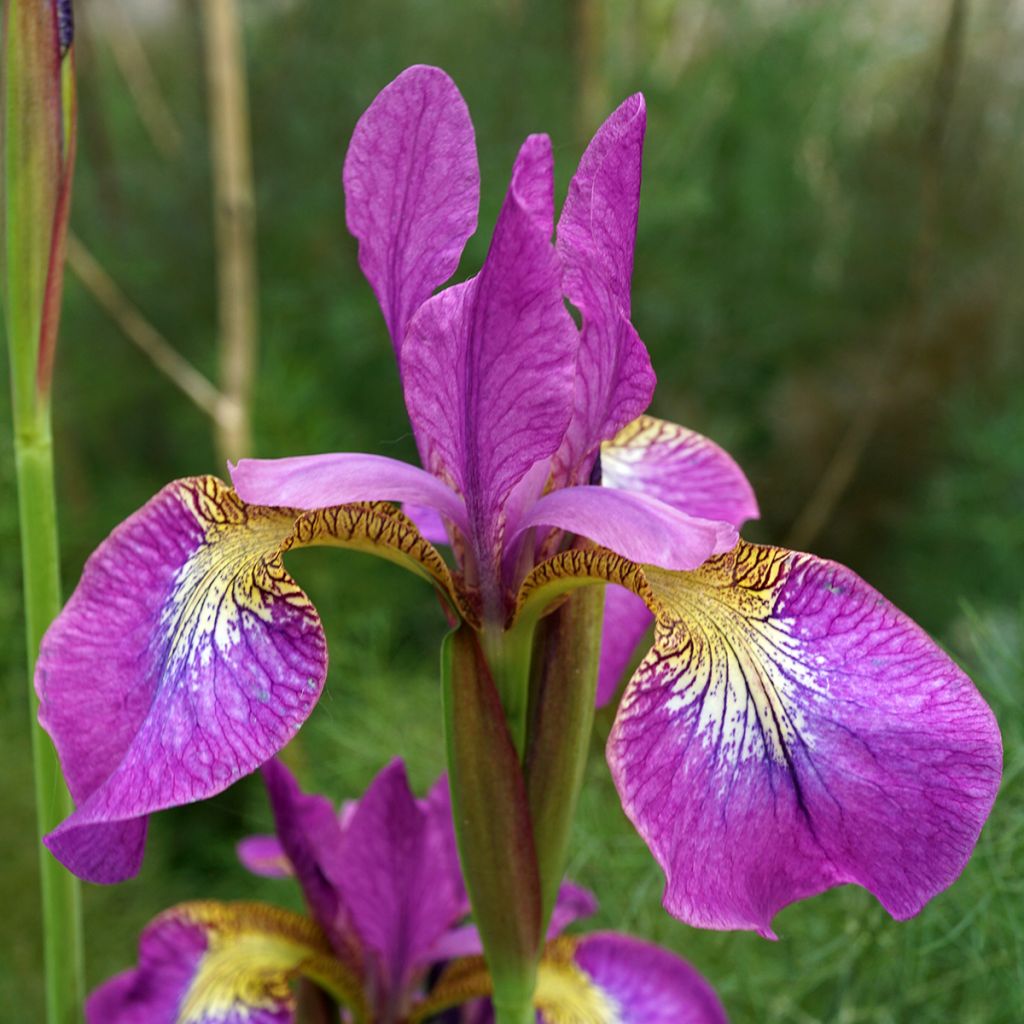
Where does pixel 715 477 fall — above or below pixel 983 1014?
above

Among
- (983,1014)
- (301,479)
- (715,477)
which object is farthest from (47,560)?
(983,1014)

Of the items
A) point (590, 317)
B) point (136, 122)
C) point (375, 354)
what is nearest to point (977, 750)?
point (590, 317)

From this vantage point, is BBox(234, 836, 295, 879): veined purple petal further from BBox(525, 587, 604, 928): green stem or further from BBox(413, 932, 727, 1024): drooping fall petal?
BBox(525, 587, 604, 928): green stem

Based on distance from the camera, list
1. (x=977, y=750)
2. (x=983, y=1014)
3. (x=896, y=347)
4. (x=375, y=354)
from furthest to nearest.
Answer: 1. (x=375, y=354)
2. (x=896, y=347)
3. (x=983, y=1014)
4. (x=977, y=750)

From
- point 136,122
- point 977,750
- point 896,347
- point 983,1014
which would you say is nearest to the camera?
point 977,750

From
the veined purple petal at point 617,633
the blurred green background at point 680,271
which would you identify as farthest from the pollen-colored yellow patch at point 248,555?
the blurred green background at point 680,271

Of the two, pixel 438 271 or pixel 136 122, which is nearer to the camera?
pixel 438 271

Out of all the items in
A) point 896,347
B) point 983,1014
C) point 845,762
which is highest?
point 845,762

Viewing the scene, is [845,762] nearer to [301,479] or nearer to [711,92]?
[301,479]
